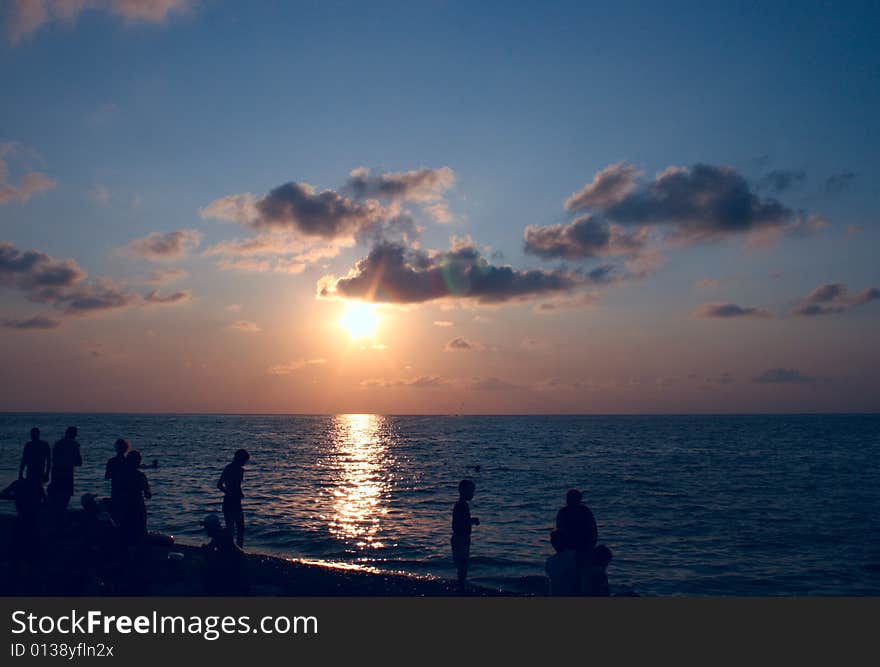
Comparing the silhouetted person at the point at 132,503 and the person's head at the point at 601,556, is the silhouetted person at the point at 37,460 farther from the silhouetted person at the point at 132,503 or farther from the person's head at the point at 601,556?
the person's head at the point at 601,556

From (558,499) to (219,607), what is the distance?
30432mm

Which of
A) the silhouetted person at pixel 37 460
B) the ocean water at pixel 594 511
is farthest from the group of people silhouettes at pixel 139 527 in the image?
the ocean water at pixel 594 511

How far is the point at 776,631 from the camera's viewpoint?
741 cm

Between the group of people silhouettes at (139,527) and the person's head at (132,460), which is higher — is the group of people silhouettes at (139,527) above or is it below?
below

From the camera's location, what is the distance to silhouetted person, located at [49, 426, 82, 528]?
1473 centimetres

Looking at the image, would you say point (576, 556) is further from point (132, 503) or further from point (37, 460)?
point (37, 460)

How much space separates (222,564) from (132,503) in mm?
4135

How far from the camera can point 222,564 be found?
7.33 meters

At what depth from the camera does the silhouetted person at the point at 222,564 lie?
7.28 meters

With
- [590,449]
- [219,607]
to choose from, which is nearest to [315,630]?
[219,607]

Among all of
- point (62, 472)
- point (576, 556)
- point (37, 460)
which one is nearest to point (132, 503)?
point (37, 460)

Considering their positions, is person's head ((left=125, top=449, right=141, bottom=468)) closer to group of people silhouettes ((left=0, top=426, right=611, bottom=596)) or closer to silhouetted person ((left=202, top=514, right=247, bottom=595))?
group of people silhouettes ((left=0, top=426, right=611, bottom=596))

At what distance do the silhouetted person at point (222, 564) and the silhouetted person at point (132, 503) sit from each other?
3.63m

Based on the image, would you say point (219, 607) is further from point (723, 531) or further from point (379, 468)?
point (379, 468)
